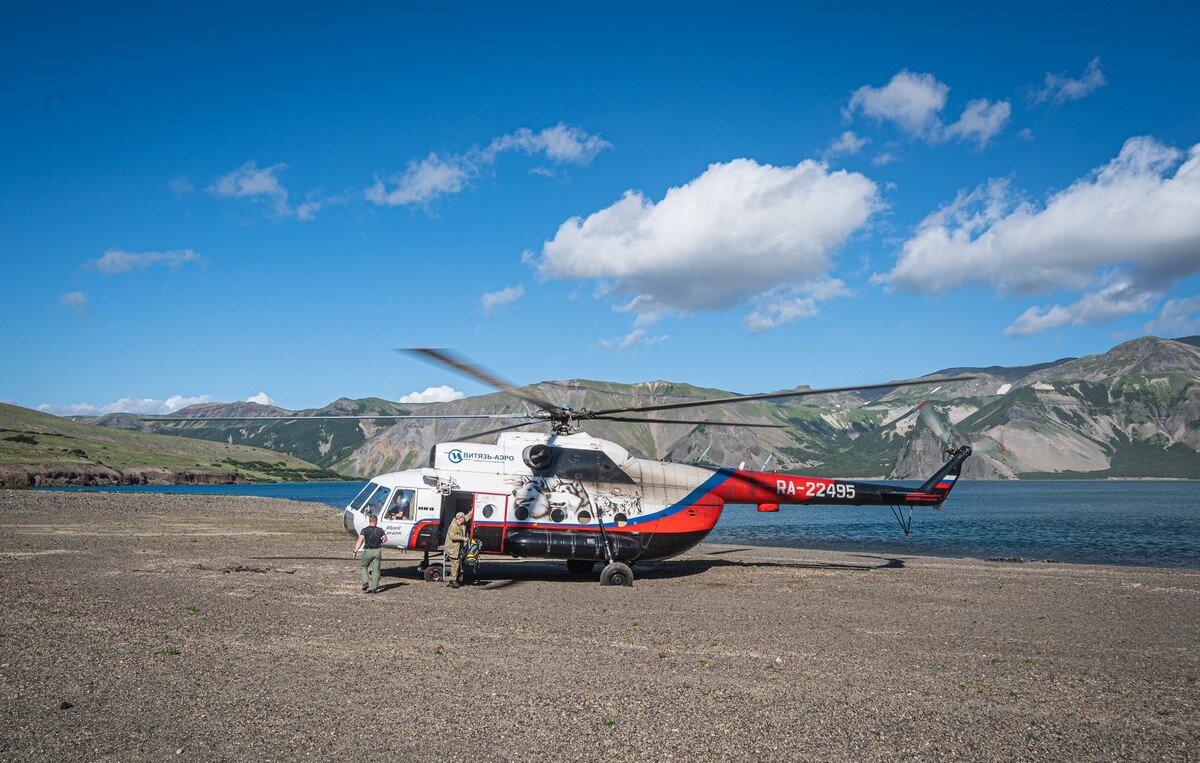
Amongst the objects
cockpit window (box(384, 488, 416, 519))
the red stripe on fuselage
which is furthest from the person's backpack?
the red stripe on fuselage

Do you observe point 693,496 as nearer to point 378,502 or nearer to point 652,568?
point 652,568

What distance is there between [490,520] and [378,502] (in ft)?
10.3

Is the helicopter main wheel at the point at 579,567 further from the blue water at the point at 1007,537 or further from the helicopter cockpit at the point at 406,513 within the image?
the blue water at the point at 1007,537

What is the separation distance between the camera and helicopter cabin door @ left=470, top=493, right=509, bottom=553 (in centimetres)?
2006

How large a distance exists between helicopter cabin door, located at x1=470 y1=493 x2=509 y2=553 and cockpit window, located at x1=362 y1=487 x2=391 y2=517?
2458mm

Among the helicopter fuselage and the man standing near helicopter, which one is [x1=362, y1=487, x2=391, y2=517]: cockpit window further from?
the man standing near helicopter

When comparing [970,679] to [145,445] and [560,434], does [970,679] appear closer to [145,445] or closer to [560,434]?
[560,434]

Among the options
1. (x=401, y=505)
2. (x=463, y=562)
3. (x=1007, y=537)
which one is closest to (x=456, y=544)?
(x=463, y=562)

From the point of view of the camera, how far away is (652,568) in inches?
1004

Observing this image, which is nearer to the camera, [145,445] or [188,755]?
[188,755]

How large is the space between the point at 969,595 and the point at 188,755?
61.7 ft

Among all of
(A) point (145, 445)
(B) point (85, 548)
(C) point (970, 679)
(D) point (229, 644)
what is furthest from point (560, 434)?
(A) point (145, 445)

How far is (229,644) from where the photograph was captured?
11.4 meters

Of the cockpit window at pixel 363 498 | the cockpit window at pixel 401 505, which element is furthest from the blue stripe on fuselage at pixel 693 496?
the cockpit window at pixel 363 498
